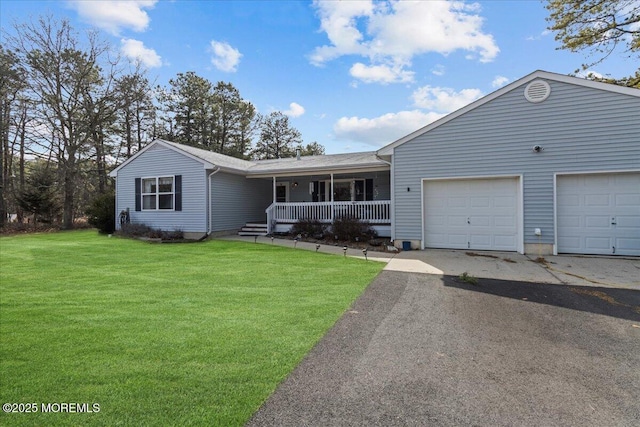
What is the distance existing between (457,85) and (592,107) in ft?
18.3

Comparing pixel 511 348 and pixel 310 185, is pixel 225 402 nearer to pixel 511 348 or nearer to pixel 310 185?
pixel 511 348

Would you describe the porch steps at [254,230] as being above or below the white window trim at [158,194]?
below

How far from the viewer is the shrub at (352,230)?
37.7ft

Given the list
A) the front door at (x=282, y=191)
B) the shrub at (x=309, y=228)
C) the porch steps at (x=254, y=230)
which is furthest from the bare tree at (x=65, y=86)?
the shrub at (x=309, y=228)

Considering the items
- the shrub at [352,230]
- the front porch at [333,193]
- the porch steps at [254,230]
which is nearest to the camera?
the shrub at [352,230]

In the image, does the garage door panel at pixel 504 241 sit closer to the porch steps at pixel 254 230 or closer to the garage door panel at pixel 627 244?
the garage door panel at pixel 627 244

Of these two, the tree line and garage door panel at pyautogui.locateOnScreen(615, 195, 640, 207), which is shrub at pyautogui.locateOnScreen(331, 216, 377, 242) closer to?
garage door panel at pyautogui.locateOnScreen(615, 195, 640, 207)

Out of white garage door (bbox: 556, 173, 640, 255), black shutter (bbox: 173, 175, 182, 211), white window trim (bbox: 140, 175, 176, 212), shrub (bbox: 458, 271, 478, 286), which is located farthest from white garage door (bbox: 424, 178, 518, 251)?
white window trim (bbox: 140, 175, 176, 212)

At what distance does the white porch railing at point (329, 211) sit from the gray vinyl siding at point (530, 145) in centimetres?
153

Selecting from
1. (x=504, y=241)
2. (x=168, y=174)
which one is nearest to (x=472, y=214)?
(x=504, y=241)

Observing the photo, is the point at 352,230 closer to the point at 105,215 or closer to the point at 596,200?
the point at 596,200

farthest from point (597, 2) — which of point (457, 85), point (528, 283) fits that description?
point (528, 283)

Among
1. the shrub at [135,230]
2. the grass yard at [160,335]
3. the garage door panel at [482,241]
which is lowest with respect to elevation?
the grass yard at [160,335]

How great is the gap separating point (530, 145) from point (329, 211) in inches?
280
